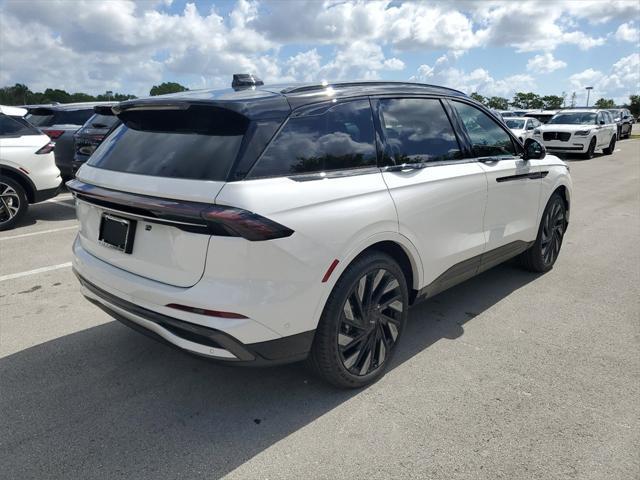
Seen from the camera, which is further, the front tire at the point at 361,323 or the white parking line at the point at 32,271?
the white parking line at the point at 32,271

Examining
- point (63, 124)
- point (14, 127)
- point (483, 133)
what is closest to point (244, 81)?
point (483, 133)

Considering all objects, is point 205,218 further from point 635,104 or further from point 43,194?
point 635,104

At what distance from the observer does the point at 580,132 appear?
18234mm

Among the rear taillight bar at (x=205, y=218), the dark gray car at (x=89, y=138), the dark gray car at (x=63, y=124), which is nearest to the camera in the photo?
the rear taillight bar at (x=205, y=218)

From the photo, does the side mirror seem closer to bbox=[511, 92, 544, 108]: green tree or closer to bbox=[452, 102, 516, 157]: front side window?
bbox=[452, 102, 516, 157]: front side window

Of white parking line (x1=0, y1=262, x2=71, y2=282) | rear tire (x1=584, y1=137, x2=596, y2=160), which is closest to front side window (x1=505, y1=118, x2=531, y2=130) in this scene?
rear tire (x1=584, y1=137, x2=596, y2=160)

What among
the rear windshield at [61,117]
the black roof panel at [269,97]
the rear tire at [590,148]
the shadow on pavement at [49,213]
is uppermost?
the rear tire at [590,148]

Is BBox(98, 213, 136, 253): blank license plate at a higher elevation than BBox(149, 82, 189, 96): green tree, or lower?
lower

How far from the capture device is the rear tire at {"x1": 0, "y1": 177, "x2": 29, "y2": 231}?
7305 mm

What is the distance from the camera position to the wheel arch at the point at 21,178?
7301 mm

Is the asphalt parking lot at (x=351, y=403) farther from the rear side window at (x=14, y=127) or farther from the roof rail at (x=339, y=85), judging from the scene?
the rear side window at (x=14, y=127)

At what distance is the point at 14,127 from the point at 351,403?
7.05 metres

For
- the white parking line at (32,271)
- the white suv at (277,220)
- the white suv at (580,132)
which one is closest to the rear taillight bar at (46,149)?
the white parking line at (32,271)

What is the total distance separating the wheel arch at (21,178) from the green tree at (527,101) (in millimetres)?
63474
